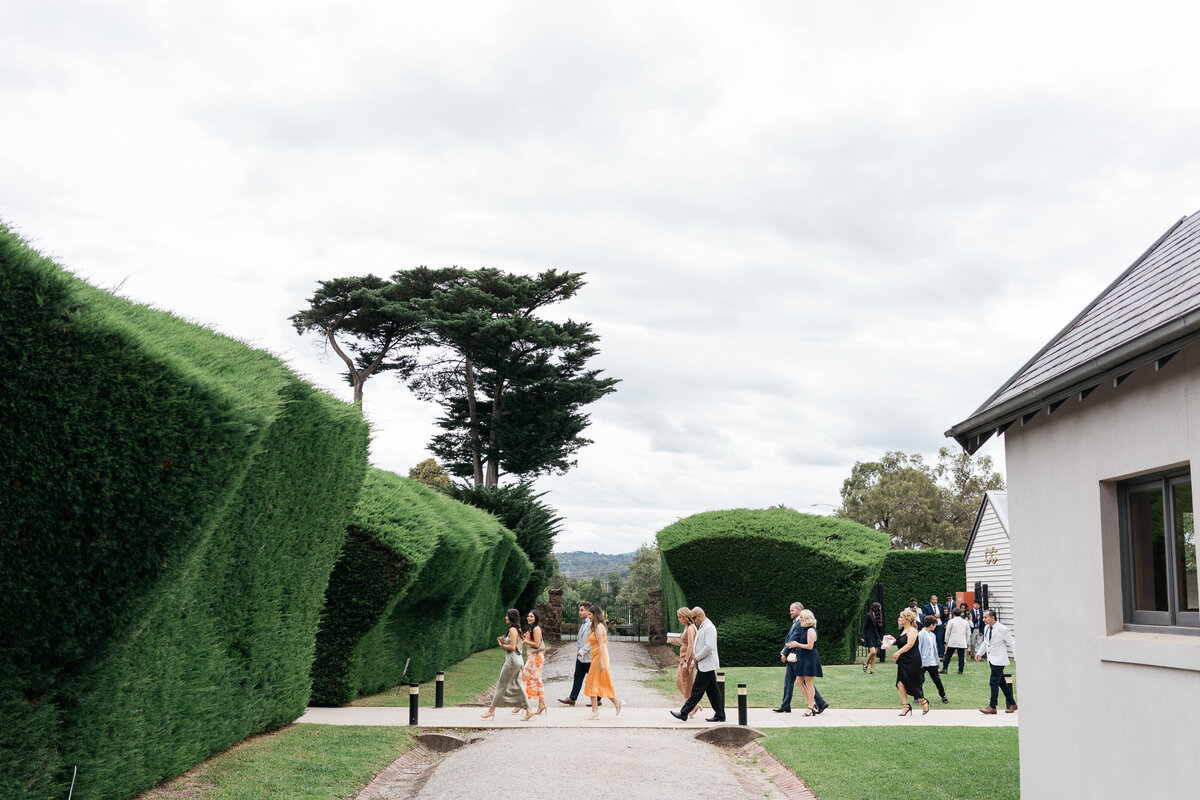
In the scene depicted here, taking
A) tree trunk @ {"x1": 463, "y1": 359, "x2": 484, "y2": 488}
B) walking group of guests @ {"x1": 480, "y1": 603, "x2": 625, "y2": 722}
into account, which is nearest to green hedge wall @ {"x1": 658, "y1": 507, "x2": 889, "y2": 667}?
walking group of guests @ {"x1": 480, "y1": 603, "x2": 625, "y2": 722}

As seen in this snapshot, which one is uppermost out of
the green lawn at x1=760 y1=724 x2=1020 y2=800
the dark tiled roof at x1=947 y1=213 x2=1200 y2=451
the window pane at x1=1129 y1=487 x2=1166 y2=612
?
the dark tiled roof at x1=947 y1=213 x2=1200 y2=451

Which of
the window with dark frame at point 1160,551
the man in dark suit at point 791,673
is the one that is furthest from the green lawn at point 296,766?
the window with dark frame at point 1160,551

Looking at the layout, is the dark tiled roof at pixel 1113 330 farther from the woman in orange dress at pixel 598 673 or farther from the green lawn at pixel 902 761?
the woman in orange dress at pixel 598 673

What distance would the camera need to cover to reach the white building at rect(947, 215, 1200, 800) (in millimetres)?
6188

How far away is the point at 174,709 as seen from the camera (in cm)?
932

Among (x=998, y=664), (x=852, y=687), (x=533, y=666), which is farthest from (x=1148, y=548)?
(x=852, y=687)

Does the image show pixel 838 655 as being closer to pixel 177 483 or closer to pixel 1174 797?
pixel 1174 797

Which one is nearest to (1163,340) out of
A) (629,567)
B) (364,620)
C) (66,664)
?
(66,664)

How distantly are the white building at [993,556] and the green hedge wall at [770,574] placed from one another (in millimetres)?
10289

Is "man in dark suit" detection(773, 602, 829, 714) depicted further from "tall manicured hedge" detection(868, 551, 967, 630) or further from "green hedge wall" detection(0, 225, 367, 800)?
"tall manicured hedge" detection(868, 551, 967, 630)

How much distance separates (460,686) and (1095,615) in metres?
15.9

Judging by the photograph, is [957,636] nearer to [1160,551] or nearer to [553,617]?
[1160,551]

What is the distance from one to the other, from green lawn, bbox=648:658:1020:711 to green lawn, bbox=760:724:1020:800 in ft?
11.1

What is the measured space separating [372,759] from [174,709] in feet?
8.90
